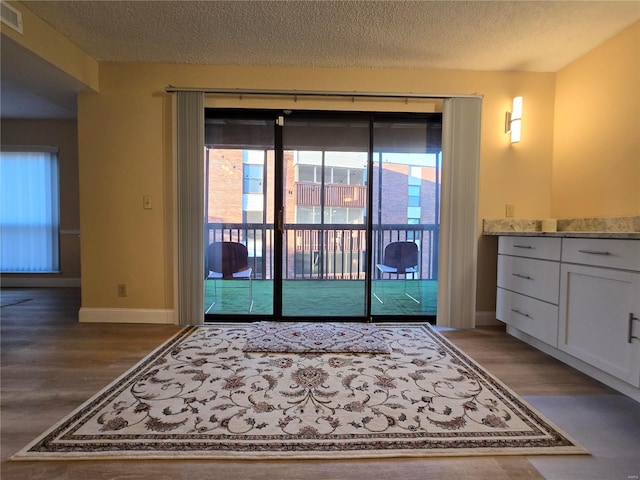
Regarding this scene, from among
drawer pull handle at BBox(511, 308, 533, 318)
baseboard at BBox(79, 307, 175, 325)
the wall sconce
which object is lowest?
baseboard at BBox(79, 307, 175, 325)

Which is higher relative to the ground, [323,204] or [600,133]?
[600,133]

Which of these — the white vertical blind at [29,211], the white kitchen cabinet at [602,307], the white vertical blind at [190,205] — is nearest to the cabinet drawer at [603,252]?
the white kitchen cabinet at [602,307]

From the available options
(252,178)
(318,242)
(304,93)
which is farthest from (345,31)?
(318,242)

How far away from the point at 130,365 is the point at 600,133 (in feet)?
12.3

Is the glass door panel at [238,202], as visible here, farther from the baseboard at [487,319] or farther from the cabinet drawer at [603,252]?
the cabinet drawer at [603,252]

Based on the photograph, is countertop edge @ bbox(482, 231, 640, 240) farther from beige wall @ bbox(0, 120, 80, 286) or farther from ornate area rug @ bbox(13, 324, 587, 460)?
beige wall @ bbox(0, 120, 80, 286)

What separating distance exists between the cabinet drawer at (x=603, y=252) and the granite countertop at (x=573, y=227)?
0.04 metres

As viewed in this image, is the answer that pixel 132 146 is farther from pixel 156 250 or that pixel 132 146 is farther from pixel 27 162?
pixel 27 162

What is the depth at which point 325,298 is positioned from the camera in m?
3.16

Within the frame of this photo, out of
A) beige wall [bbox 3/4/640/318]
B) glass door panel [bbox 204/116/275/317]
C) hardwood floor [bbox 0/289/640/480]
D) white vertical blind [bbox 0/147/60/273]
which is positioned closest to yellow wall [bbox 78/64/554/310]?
beige wall [bbox 3/4/640/318]

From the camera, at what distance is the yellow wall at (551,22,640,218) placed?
2053 millimetres

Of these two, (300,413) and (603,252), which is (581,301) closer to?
(603,252)

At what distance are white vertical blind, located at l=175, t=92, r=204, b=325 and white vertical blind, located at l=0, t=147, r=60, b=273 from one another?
120 inches

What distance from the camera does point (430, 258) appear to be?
113 inches
